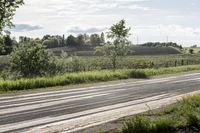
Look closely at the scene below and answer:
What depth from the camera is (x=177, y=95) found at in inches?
847

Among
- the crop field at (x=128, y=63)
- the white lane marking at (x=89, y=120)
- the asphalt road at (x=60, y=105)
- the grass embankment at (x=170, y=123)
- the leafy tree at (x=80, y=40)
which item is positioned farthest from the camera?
the leafy tree at (x=80, y=40)

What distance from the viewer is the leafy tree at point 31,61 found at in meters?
42.8

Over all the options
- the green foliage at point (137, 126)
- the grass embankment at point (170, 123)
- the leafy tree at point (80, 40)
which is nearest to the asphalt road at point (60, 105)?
the green foliage at point (137, 126)

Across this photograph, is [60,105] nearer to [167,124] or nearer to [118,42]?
[167,124]

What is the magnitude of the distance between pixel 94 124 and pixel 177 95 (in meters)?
9.66

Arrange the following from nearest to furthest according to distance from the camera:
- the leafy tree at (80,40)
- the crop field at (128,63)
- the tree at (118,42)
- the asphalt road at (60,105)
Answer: the asphalt road at (60,105)
the tree at (118,42)
the crop field at (128,63)
the leafy tree at (80,40)

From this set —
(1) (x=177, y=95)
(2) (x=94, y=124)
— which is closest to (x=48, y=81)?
(1) (x=177, y=95)

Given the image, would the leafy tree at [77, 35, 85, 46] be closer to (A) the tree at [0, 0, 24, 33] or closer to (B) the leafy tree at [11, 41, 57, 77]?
(B) the leafy tree at [11, 41, 57, 77]

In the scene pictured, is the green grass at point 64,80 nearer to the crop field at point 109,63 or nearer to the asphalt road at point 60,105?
the asphalt road at point 60,105

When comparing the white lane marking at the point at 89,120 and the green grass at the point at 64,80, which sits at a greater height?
the white lane marking at the point at 89,120

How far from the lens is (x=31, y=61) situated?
4319 centimetres

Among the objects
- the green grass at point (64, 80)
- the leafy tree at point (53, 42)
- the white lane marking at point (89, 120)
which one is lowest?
the leafy tree at point (53, 42)

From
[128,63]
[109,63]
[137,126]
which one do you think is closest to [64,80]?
[137,126]

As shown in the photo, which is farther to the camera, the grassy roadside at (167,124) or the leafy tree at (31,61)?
the leafy tree at (31,61)
